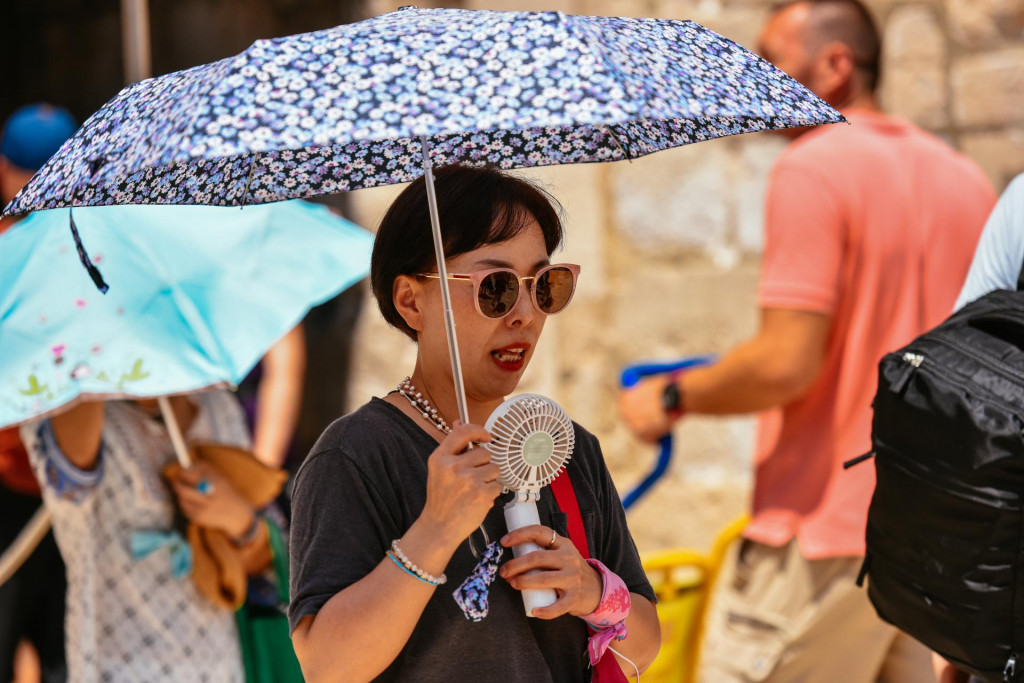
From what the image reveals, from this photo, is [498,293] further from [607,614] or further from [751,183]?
[751,183]

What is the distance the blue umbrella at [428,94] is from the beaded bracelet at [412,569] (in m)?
0.22

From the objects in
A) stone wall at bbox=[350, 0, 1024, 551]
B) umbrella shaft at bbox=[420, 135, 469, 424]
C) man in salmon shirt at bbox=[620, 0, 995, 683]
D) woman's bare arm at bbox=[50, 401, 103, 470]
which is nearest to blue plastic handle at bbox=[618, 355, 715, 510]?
man in salmon shirt at bbox=[620, 0, 995, 683]

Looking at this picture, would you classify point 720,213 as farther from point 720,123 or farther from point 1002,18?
point 720,123

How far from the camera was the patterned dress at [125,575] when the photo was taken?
3043 millimetres

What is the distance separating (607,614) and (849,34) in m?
2.32

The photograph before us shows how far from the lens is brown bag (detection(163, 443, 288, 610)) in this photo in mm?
3172

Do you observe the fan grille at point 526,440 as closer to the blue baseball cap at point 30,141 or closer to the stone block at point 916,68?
the blue baseball cap at point 30,141

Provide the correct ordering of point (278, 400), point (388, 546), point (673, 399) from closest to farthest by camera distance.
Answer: point (388, 546) < point (673, 399) < point (278, 400)

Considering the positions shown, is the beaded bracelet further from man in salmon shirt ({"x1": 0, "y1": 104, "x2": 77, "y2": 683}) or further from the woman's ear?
man in salmon shirt ({"x1": 0, "y1": 104, "x2": 77, "y2": 683})

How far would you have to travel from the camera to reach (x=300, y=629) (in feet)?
5.91

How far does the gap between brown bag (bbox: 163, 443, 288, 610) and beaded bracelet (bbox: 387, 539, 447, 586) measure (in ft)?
5.02

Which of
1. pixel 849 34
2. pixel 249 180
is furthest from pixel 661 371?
pixel 249 180

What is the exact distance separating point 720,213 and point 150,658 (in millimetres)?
2809

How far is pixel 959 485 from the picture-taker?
2188 millimetres
